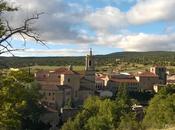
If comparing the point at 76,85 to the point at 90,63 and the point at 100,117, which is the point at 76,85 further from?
the point at 100,117

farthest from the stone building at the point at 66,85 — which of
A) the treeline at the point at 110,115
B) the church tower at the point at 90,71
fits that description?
the treeline at the point at 110,115

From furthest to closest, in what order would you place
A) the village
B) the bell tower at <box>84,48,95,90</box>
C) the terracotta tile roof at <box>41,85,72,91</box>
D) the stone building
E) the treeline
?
the bell tower at <box>84,48,95,90</box>, the terracotta tile roof at <box>41,85,72,91</box>, the stone building, the village, the treeline

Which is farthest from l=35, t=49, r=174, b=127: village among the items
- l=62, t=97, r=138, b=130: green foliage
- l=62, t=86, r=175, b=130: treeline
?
l=62, t=86, r=175, b=130: treeline

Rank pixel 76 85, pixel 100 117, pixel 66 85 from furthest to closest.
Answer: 1. pixel 76 85
2. pixel 66 85
3. pixel 100 117

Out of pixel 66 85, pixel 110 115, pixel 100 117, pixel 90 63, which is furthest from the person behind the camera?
pixel 90 63

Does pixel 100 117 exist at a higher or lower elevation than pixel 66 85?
higher

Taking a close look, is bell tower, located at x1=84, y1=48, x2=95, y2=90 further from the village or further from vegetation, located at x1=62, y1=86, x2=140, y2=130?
vegetation, located at x1=62, y1=86, x2=140, y2=130

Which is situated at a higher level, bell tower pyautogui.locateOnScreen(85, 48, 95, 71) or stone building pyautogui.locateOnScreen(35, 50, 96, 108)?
Result: bell tower pyautogui.locateOnScreen(85, 48, 95, 71)

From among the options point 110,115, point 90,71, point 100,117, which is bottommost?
point 110,115

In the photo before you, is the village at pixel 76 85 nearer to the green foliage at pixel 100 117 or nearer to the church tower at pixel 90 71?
the church tower at pixel 90 71

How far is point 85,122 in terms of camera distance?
60688 millimetres

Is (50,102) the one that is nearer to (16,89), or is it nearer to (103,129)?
(103,129)

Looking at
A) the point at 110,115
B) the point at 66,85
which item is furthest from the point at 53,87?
the point at 110,115

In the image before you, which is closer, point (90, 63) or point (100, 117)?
point (100, 117)
